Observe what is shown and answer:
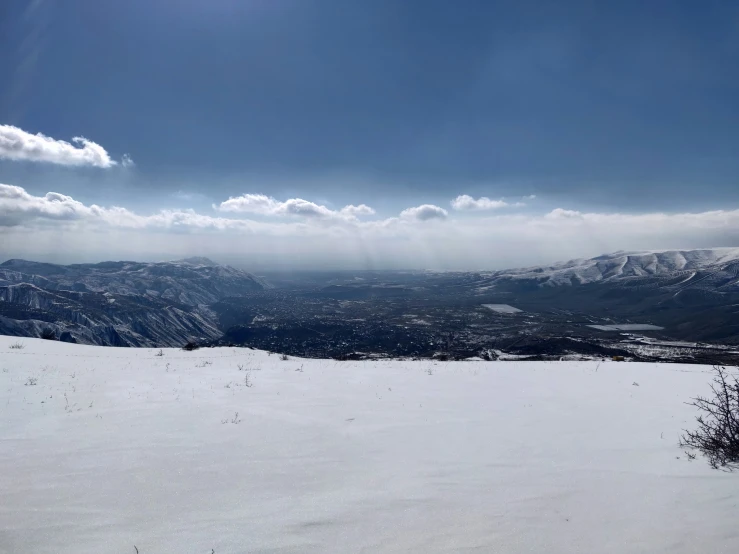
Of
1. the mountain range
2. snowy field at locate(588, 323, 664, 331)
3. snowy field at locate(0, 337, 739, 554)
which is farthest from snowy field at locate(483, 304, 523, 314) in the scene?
snowy field at locate(0, 337, 739, 554)

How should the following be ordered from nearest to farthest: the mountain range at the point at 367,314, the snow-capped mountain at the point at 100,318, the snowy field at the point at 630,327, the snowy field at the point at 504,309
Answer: the mountain range at the point at 367,314
the snow-capped mountain at the point at 100,318
the snowy field at the point at 630,327
the snowy field at the point at 504,309

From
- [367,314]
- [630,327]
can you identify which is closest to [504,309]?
[630,327]

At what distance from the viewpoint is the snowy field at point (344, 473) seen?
420 centimetres

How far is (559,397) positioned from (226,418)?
849 cm

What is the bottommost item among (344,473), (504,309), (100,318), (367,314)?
(100,318)

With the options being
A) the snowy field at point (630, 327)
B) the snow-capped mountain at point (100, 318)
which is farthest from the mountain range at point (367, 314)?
the snowy field at point (630, 327)

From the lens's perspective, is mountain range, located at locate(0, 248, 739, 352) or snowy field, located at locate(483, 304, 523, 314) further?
snowy field, located at locate(483, 304, 523, 314)

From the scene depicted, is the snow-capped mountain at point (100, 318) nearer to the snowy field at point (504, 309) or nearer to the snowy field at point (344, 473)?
the snowy field at point (504, 309)

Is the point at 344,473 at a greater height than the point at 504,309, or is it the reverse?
the point at 344,473

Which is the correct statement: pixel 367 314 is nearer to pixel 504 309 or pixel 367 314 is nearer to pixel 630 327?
pixel 504 309

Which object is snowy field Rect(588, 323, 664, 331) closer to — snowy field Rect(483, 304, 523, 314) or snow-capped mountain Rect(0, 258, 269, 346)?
snowy field Rect(483, 304, 523, 314)

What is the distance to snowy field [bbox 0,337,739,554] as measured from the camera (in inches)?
165

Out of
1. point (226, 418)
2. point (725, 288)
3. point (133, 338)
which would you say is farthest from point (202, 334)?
point (725, 288)

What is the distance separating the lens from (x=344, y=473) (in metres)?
5.68
